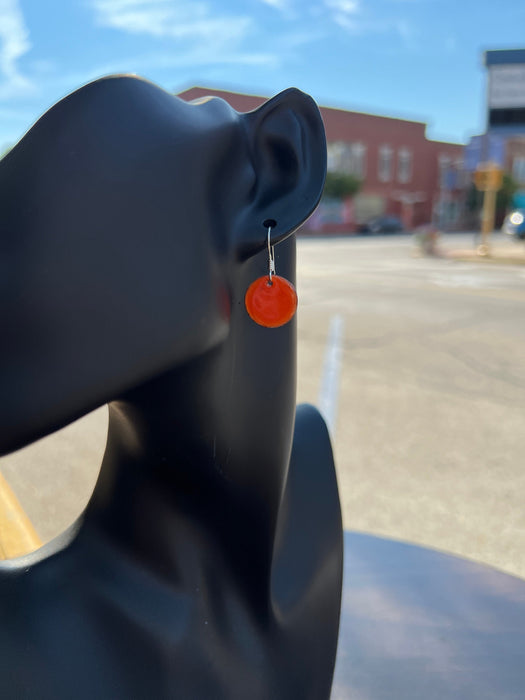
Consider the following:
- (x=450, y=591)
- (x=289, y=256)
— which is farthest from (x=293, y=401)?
(x=450, y=591)

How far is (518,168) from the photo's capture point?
39656mm

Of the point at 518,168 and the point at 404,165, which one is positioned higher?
the point at 404,165

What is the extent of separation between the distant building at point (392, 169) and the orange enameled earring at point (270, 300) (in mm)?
31896

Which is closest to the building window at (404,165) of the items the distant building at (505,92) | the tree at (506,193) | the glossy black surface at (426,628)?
the tree at (506,193)

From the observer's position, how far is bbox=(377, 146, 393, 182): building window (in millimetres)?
35125

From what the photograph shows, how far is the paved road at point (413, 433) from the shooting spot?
102 inches

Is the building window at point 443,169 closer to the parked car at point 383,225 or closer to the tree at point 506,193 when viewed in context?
the tree at point 506,193

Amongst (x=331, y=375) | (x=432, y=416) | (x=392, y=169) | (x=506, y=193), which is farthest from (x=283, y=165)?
(x=506, y=193)

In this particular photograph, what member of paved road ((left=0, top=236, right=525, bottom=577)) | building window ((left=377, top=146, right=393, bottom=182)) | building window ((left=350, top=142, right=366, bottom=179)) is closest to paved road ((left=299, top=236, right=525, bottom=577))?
paved road ((left=0, top=236, right=525, bottom=577))

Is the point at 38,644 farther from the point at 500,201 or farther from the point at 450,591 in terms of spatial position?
the point at 500,201

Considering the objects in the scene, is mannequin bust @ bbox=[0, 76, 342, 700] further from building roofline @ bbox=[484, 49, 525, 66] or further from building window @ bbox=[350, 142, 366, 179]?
building window @ bbox=[350, 142, 366, 179]

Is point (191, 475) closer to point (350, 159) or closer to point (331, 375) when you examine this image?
point (331, 375)

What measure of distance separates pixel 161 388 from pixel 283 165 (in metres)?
0.31

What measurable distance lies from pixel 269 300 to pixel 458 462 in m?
2.60
